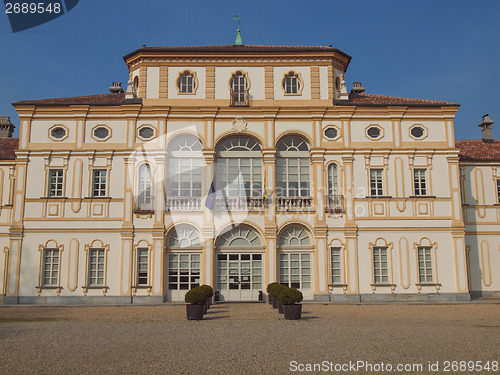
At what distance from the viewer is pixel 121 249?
25.3 meters

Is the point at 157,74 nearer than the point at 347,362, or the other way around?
the point at 347,362

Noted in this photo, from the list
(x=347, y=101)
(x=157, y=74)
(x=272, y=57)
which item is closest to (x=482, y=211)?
(x=347, y=101)

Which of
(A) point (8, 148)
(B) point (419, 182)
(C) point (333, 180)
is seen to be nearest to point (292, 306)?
(C) point (333, 180)

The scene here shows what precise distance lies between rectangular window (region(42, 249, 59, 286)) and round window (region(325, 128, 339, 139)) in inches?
571

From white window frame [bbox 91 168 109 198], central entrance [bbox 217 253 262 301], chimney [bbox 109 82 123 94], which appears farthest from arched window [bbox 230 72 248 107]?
chimney [bbox 109 82 123 94]

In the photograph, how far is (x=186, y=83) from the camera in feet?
89.2

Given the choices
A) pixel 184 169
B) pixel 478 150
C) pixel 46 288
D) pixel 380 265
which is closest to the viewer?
pixel 46 288

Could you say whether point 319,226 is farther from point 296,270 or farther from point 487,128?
point 487,128

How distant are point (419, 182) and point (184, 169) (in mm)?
11799

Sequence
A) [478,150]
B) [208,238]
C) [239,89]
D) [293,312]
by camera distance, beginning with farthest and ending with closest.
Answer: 1. [478,150]
2. [239,89]
3. [208,238]
4. [293,312]

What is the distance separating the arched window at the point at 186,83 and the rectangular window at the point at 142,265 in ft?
27.5

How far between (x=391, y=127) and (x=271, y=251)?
8849 millimetres

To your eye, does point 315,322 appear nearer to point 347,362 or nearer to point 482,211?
point 347,362

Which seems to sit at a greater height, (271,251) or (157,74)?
(157,74)
